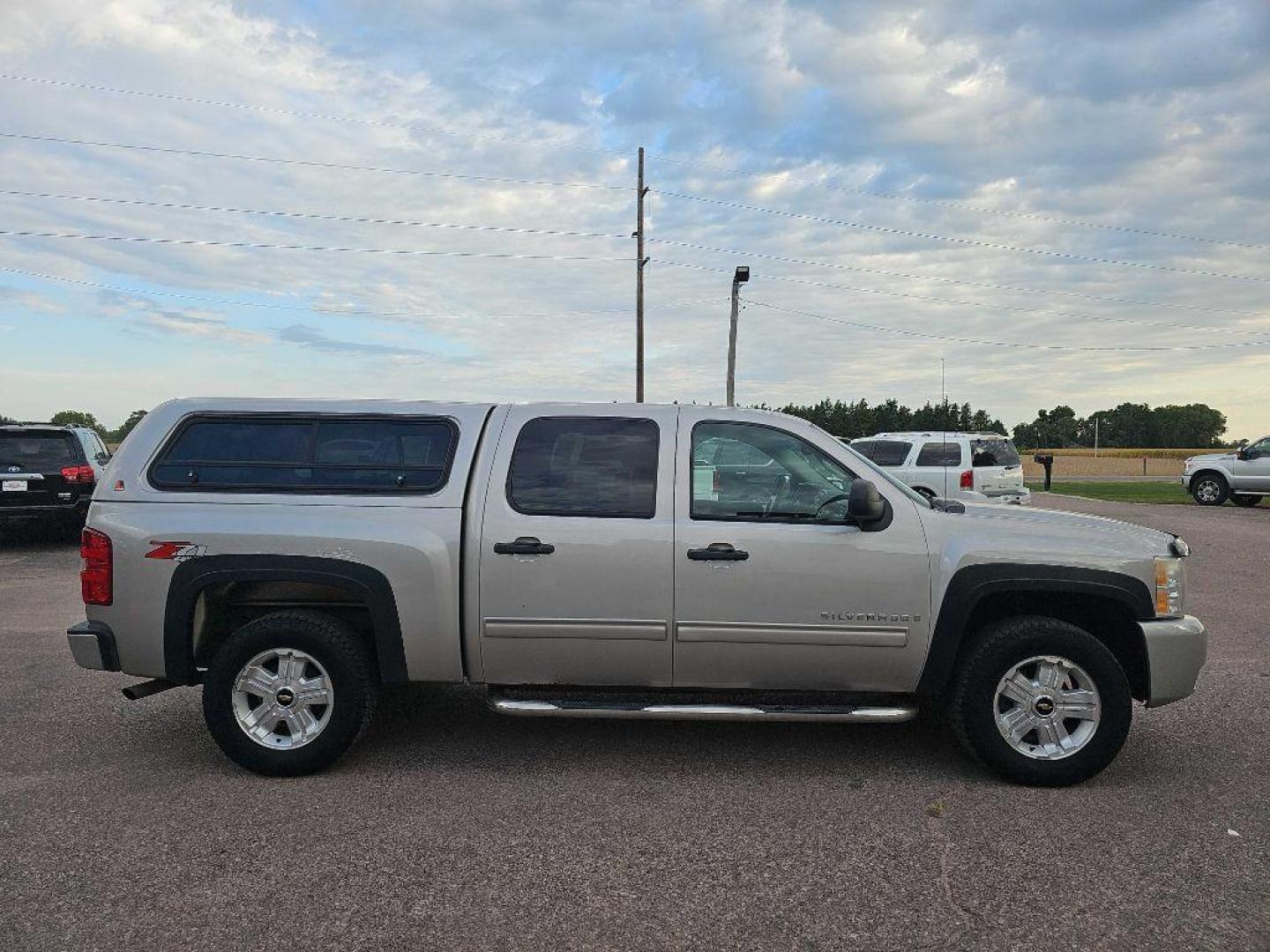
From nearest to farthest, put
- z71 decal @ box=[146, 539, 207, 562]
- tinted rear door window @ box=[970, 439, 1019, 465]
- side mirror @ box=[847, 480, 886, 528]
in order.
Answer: side mirror @ box=[847, 480, 886, 528], z71 decal @ box=[146, 539, 207, 562], tinted rear door window @ box=[970, 439, 1019, 465]

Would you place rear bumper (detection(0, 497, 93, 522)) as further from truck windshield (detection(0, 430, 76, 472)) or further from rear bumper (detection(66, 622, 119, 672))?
rear bumper (detection(66, 622, 119, 672))

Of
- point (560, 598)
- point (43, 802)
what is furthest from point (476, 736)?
point (43, 802)

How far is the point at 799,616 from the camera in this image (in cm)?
446

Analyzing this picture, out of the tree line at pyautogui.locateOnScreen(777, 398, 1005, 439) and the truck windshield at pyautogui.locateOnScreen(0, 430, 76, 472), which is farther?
the tree line at pyautogui.locateOnScreen(777, 398, 1005, 439)

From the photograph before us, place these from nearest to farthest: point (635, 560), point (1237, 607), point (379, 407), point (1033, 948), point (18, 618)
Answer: point (1033, 948) < point (635, 560) < point (379, 407) < point (18, 618) < point (1237, 607)

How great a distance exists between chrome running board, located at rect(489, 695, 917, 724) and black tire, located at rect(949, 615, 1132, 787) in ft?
0.99

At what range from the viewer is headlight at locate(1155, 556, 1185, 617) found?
14.7 ft

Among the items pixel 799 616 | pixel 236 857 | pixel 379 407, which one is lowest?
pixel 236 857

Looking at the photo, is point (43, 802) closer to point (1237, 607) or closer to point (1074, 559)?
point (1074, 559)

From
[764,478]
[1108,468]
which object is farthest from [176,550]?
[1108,468]

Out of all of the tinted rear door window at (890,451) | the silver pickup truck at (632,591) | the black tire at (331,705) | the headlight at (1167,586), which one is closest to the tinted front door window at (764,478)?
the silver pickup truck at (632,591)

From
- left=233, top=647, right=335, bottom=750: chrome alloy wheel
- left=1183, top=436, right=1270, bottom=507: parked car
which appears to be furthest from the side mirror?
left=1183, top=436, right=1270, bottom=507: parked car

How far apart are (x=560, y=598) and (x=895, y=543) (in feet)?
5.13

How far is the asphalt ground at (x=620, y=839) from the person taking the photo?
124 inches
